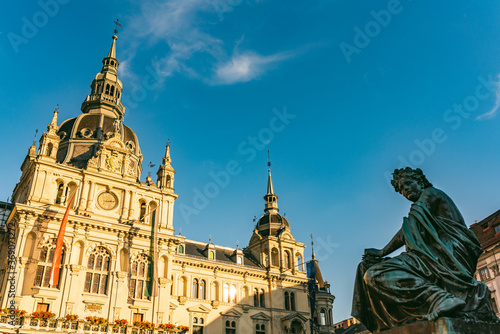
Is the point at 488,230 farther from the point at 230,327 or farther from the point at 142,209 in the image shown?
the point at 142,209

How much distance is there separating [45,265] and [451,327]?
3377cm

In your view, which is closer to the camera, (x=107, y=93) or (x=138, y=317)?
(x=138, y=317)

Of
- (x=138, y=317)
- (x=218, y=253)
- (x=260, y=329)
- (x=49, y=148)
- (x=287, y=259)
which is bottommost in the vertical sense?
(x=138, y=317)

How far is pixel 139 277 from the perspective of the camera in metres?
36.4

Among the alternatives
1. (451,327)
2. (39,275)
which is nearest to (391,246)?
(451,327)

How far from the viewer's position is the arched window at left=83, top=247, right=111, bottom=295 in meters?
33.9

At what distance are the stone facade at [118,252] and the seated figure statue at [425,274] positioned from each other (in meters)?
28.3

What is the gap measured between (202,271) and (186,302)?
164 inches

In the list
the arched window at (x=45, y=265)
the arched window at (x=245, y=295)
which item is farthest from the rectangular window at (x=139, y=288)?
the arched window at (x=245, y=295)

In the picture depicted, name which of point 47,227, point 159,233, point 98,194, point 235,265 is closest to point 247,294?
point 235,265

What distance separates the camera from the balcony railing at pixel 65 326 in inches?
1084

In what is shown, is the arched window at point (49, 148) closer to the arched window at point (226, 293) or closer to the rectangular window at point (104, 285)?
the rectangular window at point (104, 285)

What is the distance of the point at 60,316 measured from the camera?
1225 inches

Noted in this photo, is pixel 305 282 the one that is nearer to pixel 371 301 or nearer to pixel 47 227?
pixel 47 227
